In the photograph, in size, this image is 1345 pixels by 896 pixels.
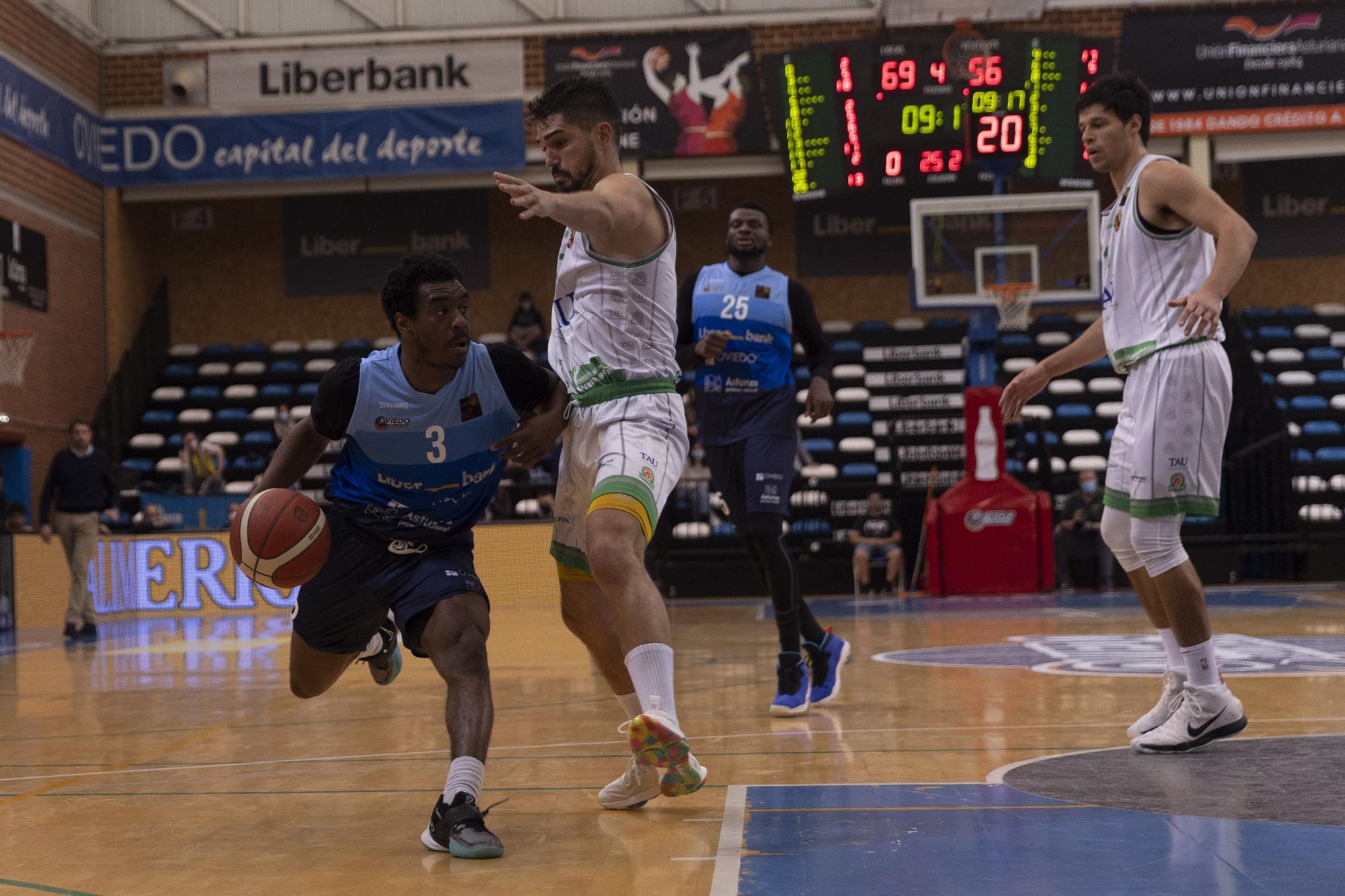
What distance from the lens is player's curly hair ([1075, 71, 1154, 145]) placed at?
14.8ft

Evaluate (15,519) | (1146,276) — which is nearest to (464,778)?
(1146,276)

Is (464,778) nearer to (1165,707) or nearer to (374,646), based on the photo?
(374,646)

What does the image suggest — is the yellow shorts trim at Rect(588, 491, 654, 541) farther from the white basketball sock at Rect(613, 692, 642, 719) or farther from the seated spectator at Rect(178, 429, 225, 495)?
the seated spectator at Rect(178, 429, 225, 495)

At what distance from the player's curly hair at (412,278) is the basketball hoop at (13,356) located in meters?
13.2

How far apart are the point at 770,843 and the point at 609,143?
1.90 meters

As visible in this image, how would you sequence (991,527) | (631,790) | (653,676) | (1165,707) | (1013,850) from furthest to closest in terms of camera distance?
(991,527) → (1165,707) → (631,790) → (653,676) → (1013,850)

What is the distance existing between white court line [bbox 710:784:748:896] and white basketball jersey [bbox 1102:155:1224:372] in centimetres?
188

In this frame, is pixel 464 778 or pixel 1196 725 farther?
pixel 1196 725

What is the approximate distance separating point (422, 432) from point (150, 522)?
1290 cm

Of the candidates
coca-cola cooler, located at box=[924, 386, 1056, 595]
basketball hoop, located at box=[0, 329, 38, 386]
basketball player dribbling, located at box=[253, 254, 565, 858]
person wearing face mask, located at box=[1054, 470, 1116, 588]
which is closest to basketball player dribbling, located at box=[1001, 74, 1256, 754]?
basketball player dribbling, located at box=[253, 254, 565, 858]

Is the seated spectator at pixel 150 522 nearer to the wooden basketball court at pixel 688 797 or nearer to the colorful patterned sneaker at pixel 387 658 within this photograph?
the wooden basketball court at pixel 688 797

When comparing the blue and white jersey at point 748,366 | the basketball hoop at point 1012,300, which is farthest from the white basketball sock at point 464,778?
the basketball hoop at point 1012,300

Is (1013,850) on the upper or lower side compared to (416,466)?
lower

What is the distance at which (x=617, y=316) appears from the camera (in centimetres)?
378
